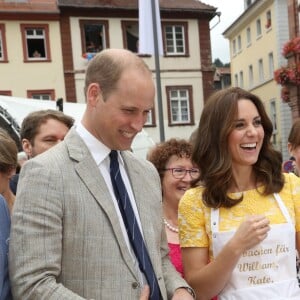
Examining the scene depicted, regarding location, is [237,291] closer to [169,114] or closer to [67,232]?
[67,232]

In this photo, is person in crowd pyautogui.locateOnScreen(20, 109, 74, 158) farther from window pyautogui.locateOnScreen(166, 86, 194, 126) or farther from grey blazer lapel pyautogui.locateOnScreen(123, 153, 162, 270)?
window pyautogui.locateOnScreen(166, 86, 194, 126)

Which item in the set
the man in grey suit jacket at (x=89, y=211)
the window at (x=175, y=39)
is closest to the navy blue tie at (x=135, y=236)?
the man in grey suit jacket at (x=89, y=211)

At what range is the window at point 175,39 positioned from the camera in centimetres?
2348

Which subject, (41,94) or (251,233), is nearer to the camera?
(251,233)

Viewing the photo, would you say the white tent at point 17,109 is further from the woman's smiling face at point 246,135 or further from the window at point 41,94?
the window at point 41,94

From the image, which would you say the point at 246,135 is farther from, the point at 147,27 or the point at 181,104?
the point at 181,104

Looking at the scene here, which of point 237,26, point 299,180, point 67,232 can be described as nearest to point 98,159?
point 67,232

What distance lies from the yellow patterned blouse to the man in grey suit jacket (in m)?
0.37

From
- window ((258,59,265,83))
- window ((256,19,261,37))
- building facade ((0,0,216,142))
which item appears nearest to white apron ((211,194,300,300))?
building facade ((0,0,216,142))

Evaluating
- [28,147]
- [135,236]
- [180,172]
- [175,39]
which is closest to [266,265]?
[135,236]

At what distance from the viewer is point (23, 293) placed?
5.27 ft

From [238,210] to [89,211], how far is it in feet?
2.82

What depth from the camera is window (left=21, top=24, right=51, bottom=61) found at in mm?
22062

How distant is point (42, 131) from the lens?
3520 mm
